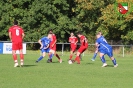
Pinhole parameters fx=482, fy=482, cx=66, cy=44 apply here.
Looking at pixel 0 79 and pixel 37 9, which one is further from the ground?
pixel 37 9

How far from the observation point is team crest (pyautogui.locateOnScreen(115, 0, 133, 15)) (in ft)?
166

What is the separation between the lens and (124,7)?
170 feet

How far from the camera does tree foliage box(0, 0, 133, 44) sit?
180 ft

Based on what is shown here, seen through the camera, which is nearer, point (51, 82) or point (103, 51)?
point (51, 82)

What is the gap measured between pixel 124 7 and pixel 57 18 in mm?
9495

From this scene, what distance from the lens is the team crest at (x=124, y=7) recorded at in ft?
166

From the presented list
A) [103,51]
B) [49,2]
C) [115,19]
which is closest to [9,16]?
[49,2]

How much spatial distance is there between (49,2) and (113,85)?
142 feet

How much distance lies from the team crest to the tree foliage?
5.36 feet

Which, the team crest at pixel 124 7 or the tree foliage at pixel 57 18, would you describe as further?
the tree foliage at pixel 57 18

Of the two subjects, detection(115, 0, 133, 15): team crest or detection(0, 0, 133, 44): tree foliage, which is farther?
detection(0, 0, 133, 44): tree foliage

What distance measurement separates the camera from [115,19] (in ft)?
170

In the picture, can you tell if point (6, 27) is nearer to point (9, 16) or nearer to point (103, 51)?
point (9, 16)

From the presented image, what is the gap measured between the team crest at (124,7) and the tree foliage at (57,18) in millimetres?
1635
